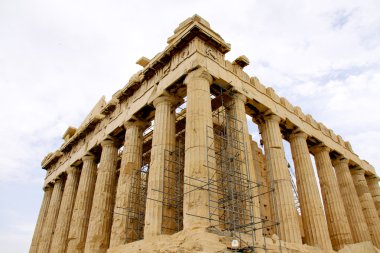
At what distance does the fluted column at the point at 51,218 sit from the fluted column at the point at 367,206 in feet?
72.6

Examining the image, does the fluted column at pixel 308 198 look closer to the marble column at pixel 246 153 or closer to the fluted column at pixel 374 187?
the marble column at pixel 246 153

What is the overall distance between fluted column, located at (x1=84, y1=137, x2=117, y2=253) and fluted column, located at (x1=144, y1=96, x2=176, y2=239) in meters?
5.16

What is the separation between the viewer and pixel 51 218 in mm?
25203

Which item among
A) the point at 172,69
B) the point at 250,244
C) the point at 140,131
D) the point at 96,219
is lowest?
the point at 250,244

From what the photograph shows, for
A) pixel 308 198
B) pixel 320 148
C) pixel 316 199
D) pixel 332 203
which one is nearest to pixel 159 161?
pixel 308 198

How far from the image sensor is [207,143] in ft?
43.7

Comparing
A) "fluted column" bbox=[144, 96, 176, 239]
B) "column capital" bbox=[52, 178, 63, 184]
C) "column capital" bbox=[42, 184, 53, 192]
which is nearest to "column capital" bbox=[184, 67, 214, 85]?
"fluted column" bbox=[144, 96, 176, 239]

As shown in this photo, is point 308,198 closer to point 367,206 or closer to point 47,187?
point 367,206

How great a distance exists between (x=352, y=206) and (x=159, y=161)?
14.1 metres

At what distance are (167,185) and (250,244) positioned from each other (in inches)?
191

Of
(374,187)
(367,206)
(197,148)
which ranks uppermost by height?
(374,187)

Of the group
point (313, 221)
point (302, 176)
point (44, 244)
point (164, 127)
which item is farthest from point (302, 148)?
point (44, 244)

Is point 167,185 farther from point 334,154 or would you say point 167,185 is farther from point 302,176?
point 334,154

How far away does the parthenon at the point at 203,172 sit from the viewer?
12.8 m
